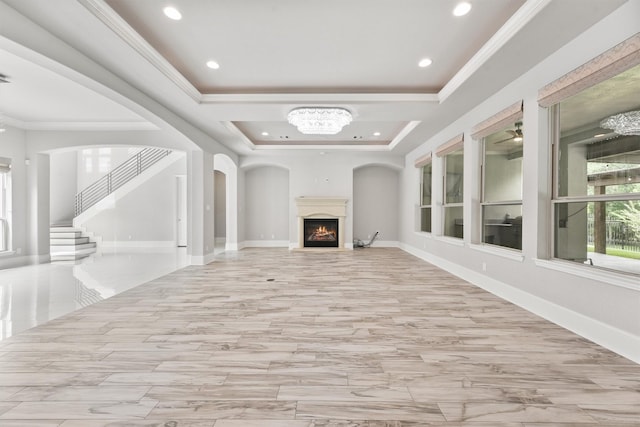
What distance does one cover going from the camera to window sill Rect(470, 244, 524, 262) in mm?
3941

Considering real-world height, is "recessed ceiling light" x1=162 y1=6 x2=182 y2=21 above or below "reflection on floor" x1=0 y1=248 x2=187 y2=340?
above

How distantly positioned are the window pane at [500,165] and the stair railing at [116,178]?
10.2 m

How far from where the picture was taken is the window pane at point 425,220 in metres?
8.01

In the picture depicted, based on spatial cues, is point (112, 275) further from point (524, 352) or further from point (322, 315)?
point (524, 352)

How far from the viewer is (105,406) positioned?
184 centimetres

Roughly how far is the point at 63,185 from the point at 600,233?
46.8ft

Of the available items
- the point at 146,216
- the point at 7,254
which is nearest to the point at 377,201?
the point at 146,216

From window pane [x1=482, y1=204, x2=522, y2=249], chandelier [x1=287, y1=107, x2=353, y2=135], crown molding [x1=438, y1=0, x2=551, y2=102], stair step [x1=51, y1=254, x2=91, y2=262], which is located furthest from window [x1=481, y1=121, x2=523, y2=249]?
stair step [x1=51, y1=254, x2=91, y2=262]

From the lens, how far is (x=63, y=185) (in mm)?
10953

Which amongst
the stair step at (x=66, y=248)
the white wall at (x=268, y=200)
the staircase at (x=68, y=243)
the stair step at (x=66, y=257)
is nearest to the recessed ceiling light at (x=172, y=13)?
the stair step at (x=66, y=257)

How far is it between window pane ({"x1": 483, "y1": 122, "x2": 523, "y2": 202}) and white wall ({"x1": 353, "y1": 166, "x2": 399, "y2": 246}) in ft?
17.4

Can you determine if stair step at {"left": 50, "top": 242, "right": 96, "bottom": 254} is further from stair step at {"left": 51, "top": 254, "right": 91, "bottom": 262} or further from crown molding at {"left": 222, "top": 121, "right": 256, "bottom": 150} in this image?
crown molding at {"left": 222, "top": 121, "right": 256, "bottom": 150}

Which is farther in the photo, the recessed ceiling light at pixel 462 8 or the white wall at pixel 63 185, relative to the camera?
the white wall at pixel 63 185

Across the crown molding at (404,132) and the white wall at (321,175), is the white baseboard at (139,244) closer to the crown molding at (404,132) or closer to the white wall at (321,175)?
the white wall at (321,175)
